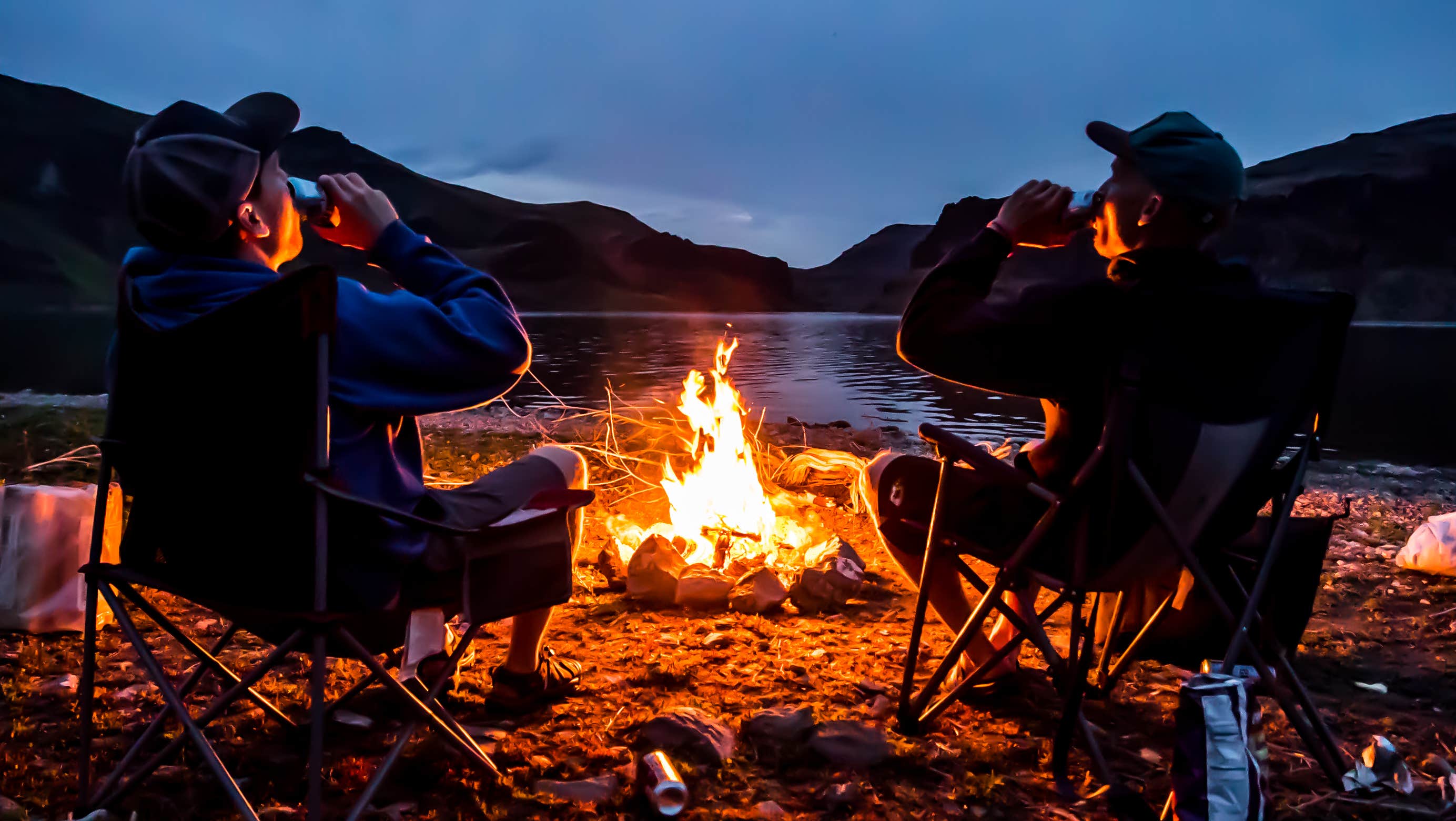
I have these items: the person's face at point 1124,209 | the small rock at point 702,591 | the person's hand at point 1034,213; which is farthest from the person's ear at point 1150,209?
the small rock at point 702,591

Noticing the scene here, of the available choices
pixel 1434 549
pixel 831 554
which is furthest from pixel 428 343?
pixel 1434 549

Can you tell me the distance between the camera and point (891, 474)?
106 inches

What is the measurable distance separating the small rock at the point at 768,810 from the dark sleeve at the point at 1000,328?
4.03 ft

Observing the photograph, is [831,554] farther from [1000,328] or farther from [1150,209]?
[1150,209]

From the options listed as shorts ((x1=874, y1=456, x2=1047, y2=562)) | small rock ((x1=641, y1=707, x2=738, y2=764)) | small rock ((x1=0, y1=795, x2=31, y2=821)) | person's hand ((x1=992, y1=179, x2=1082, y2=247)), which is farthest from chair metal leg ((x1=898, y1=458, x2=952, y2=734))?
small rock ((x1=0, y1=795, x2=31, y2=821))

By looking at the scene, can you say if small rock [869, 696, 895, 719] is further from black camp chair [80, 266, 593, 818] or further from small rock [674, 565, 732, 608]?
black camp chair [80, 266, 593, 818]

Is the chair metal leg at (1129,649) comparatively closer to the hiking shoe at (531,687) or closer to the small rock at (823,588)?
the small rock at (823,588)

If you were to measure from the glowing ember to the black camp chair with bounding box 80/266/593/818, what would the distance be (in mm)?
2345

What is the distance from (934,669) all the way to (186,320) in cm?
269

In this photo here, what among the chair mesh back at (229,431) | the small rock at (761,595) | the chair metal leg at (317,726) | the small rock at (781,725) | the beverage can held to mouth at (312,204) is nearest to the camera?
the chair mesh back at (229,431)

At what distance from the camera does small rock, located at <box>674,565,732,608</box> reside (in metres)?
3.79

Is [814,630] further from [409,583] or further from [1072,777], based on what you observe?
[409,583]

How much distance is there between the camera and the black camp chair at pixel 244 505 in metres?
1.60

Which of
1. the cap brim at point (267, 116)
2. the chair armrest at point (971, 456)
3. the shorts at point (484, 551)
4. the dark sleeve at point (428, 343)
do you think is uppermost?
the cap brim at point (267, 116)
